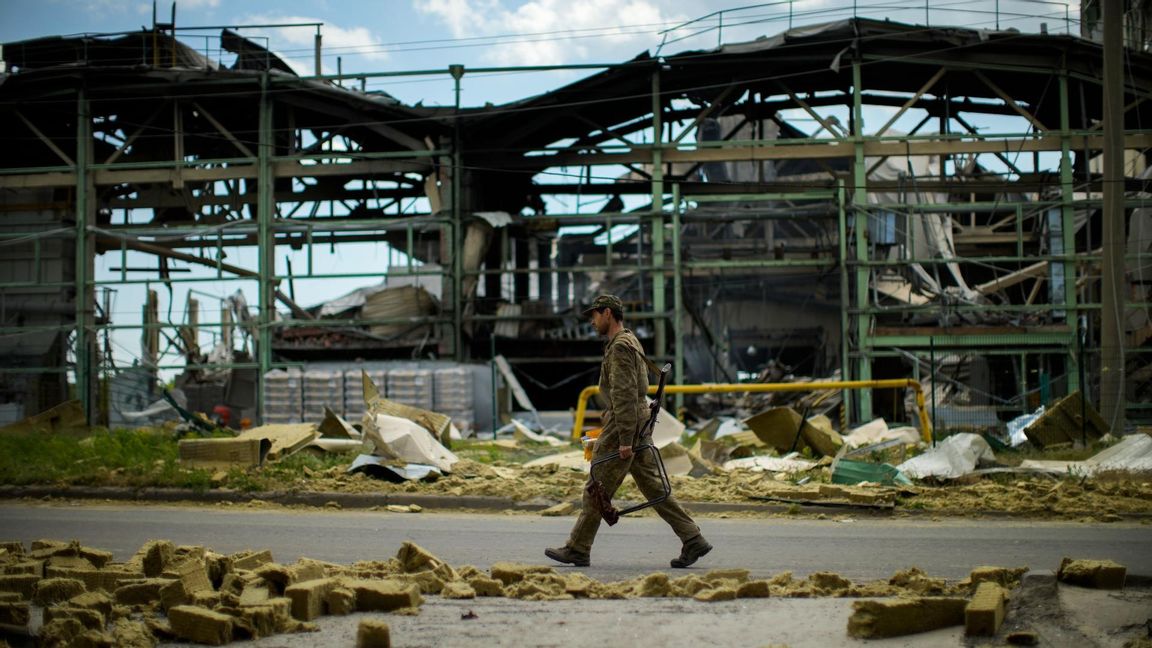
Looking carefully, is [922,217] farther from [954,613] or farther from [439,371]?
[954,613]

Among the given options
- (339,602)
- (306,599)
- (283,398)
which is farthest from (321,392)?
(306,599)

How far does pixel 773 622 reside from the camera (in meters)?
5.93

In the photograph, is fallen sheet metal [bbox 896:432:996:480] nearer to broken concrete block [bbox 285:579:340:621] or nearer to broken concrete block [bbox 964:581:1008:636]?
broken concrete block [bbox 964:581:1008:636]

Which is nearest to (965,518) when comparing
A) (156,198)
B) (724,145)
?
(724,145)

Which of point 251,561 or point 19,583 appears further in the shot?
point 251,561

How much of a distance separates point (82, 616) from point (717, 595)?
348cm

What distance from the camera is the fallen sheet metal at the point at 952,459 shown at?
12688mm

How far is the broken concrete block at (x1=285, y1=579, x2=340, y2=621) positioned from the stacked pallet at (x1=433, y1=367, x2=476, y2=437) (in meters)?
17.4

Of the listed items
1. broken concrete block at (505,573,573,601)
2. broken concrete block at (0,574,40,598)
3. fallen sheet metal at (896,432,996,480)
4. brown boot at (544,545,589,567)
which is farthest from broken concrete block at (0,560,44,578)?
fallen sheet metal at (896,432,996,480)

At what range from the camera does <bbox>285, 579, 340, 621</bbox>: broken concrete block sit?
5980 millimetres

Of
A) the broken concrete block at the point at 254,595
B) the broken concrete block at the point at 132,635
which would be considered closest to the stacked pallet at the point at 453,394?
the broken concrete block at the point at 254,595

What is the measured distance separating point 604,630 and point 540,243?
89.4 feet

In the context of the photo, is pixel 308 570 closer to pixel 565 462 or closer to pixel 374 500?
pixel 374 500

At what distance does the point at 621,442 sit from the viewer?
7.66 metres
